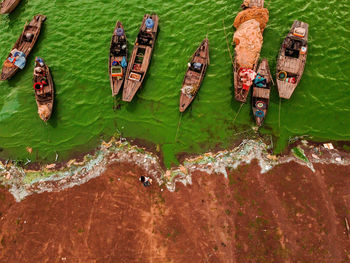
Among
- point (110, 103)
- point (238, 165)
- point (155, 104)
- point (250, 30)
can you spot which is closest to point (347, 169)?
point (238, 165)

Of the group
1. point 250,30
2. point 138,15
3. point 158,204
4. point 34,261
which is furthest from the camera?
point 138,15

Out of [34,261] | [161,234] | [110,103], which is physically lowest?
[34,261]

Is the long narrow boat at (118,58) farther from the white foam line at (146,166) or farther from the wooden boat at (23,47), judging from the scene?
the wooden boat at (23,47)

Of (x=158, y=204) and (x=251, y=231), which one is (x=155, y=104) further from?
(x=251, y=231)

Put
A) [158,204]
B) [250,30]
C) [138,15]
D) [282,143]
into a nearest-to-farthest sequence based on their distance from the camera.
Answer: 1. [158,204]
2. [282,143]
3. [250,30]
4. [138,15]

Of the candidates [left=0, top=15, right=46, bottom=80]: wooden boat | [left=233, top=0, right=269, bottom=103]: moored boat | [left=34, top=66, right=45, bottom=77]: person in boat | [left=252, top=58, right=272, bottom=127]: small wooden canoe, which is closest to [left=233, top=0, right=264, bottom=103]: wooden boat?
[left=233, top=0, right=269, bottom=103]: moored boat

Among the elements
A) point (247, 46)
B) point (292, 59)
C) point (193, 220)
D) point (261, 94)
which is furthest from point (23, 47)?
point (292, 59)

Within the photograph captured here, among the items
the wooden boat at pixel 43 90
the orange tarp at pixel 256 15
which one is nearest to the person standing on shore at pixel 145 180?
the wooden boat at pixel 43 90

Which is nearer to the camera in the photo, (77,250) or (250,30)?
(77,250)
